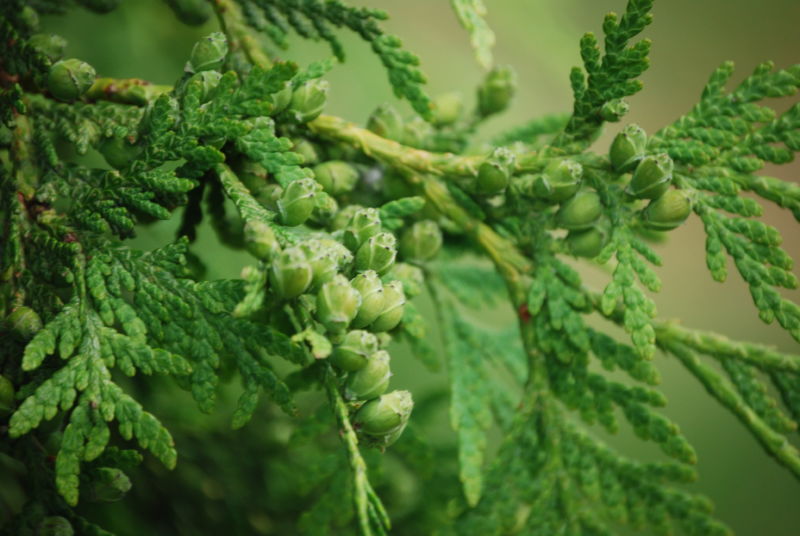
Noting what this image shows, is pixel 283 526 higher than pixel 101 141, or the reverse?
pixel 101 141

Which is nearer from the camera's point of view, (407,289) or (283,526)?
(407,289)

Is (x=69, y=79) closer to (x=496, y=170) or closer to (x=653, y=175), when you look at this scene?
(x=496, y=170)

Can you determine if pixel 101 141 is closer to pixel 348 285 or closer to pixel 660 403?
pixel 348 285

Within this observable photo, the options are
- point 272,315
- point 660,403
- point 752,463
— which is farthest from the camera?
point 752,463

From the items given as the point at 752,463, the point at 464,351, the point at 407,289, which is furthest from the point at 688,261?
the point at 407,289

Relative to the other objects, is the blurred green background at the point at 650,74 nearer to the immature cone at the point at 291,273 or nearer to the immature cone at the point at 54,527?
the immature cone at the point at 54,527

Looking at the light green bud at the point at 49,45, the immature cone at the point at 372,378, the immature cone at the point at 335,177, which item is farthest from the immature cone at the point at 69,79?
the immature cone at the point at 372,378

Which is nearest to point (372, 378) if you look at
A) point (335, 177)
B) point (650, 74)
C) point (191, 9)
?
point (335, 177)

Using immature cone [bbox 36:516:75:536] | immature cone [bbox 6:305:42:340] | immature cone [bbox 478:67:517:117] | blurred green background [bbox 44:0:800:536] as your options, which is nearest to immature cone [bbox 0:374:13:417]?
immature cone [bbox 6:305:42:340]

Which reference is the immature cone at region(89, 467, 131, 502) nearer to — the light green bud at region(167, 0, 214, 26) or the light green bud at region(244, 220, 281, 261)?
the light green bud at region(244, 220, 281, 261)
